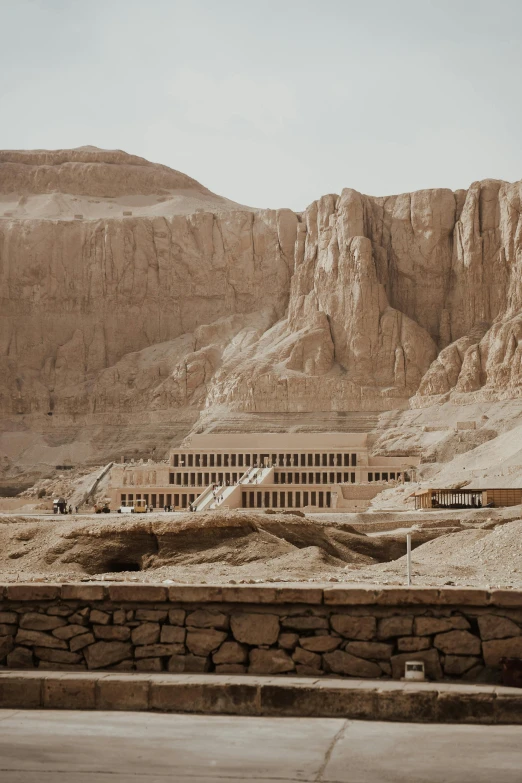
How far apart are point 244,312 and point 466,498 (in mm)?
54976

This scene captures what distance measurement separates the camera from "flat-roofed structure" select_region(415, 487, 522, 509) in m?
49.0

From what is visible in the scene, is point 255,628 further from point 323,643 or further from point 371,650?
point 371,650

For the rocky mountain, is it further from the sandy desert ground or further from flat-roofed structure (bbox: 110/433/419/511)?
the sandy desert ground

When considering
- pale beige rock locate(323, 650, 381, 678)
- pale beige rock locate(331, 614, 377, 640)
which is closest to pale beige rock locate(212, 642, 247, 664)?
pale beige rock locate(323, 650, 381, 678)

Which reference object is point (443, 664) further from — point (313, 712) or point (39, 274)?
point (39, 274)

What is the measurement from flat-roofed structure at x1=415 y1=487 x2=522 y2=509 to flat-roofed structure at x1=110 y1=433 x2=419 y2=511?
8.59 metres

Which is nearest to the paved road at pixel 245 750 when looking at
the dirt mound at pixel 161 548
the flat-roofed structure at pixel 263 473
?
the dirt mound at pixel 161 548

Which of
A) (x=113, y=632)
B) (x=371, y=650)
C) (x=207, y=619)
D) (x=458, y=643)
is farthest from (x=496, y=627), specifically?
(x=113, y=632)

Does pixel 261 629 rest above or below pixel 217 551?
above

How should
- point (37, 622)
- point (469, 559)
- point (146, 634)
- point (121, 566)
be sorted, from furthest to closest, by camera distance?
point (469, 559) < point (121, 566) < point (37, 622) < point (146, 634)

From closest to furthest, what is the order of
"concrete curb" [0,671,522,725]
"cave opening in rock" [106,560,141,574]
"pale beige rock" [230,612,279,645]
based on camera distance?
"concrete curb" [0,671,522,725] → "pale beige rock" [230,612,279,645] → "cave opening in rock" [106,560,141,574]

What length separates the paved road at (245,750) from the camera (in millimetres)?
7527

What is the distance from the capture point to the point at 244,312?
346 feet

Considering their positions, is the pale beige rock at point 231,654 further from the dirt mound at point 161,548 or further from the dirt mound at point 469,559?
the dirt mound at point 161,548
